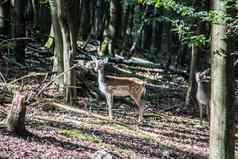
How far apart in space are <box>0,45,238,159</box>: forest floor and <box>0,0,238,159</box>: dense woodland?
0.07ft

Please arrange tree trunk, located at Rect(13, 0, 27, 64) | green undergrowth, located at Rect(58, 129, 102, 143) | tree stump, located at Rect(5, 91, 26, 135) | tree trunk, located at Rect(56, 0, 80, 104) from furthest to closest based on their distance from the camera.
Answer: tree trunk, located at Rect(13, 0, 27, 64), tree trunk, located at Rect(56, 0, 80, 104), green undergrowth, located at Rect(58, 129, 102, 143), tree stump, located at Rect(5, 91, 26, 135)

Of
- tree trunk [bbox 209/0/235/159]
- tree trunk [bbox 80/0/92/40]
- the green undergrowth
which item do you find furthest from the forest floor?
tree trunk [bbox 80/0/92/40]

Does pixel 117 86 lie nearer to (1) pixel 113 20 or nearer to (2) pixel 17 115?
(2) pixel 17 115

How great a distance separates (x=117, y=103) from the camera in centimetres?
1750

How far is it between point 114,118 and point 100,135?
8.04 feet

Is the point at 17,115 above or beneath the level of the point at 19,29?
beneath

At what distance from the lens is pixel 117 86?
621 inches

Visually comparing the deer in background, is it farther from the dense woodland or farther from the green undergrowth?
the green undergrowth

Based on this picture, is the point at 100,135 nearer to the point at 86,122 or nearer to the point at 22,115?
the point at 86,122

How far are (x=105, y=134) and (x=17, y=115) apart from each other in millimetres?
2637

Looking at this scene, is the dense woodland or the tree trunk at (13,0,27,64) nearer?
the dense woodland

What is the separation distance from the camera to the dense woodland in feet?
31.6

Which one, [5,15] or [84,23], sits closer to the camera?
[5,15]

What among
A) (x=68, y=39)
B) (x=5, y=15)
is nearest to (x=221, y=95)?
(x=68, y=39)
